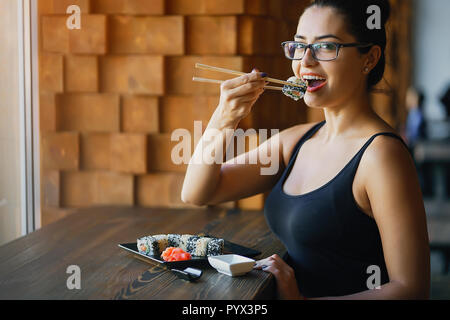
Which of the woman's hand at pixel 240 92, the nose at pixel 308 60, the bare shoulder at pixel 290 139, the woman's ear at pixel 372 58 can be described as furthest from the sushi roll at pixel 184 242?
the woman's ear at pixel 372 58

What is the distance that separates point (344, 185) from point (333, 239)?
0.53 feet

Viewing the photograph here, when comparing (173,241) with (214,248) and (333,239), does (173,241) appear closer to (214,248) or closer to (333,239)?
(214,248)

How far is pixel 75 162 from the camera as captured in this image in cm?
267

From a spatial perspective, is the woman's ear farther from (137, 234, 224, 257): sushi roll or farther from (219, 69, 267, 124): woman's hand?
(137, 234, 224, 257): sushi roll

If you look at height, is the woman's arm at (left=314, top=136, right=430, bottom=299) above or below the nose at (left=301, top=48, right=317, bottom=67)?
below

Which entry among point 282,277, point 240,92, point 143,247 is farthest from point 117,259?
point 240,92

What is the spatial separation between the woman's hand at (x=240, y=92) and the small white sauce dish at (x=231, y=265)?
45 cm

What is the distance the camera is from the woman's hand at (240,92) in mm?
1641

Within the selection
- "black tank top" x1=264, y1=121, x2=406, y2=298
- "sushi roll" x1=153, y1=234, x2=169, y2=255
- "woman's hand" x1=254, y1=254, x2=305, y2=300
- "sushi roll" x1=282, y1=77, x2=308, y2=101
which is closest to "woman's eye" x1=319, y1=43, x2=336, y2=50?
"sushi roll" x1=282, y1=77, x2=308, y2=101

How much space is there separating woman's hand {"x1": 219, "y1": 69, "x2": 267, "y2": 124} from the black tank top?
1.01ft

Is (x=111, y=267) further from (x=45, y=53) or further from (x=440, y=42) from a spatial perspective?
(x=440, y=42)

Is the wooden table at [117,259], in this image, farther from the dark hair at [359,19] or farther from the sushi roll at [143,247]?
the dark hair at [359,19]

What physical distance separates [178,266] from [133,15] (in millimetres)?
1417

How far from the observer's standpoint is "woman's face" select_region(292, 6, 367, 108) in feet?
5.34
